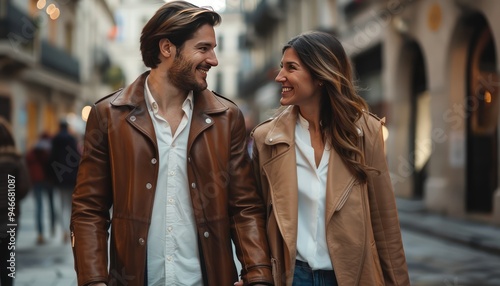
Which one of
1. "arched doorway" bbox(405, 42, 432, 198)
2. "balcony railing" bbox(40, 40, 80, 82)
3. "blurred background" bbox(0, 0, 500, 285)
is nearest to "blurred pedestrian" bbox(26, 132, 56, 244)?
"blurred background" bbox(0, 0, 500, 285)

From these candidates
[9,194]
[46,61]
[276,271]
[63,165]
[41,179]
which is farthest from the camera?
[46,61]

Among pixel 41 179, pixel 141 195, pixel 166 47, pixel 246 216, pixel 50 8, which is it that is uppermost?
pixel 50 8

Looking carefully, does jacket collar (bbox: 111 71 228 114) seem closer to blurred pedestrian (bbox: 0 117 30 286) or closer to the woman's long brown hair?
the woman's long brown hair

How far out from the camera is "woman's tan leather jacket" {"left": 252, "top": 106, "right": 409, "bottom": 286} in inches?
116

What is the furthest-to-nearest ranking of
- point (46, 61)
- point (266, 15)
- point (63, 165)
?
point (266, 15) < point (46, 61) < point (63, 165)

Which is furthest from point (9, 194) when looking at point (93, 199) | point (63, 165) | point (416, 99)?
point (416, 99)

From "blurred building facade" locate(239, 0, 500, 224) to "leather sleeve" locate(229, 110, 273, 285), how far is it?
10225 millimetres

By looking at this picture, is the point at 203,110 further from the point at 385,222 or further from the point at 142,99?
the point at 385,222

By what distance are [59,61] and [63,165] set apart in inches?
853

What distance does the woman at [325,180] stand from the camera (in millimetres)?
2949

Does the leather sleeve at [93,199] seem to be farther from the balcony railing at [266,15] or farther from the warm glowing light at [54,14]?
the balcony railing at [266,15]

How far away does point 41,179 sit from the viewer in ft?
38.7

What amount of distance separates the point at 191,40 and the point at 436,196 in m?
A: 13.0

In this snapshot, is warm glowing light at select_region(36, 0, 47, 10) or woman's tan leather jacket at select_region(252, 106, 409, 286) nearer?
woman's tan leather jacket at select_region(252, 106, 409, 286)
